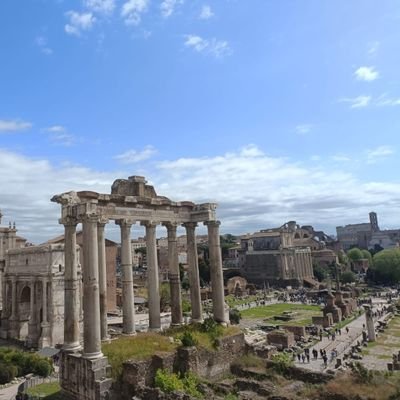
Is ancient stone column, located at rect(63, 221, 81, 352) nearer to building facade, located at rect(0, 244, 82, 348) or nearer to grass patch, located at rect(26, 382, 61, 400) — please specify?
grass patch, located at rect(26, 382, 61, 400)

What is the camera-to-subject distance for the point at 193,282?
17.4 metres

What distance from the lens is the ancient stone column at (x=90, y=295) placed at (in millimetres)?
11930

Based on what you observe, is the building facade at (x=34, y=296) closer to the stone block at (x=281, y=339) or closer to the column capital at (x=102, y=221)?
the stone block at (x=281, y=339)

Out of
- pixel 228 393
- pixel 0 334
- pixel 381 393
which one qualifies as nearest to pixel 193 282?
pixel 228 393

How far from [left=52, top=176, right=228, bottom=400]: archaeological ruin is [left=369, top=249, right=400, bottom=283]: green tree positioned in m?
66.7

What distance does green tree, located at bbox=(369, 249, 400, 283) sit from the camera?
241 feet

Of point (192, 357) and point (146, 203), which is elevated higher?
point (146, 203)

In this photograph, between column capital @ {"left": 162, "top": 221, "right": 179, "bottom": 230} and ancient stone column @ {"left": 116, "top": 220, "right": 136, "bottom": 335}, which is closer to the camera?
ancient stone column @ {"left": 116, "top": 220, "right": 136, "bottom": 335}

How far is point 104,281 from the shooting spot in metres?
14.3

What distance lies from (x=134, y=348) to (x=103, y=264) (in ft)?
10.1

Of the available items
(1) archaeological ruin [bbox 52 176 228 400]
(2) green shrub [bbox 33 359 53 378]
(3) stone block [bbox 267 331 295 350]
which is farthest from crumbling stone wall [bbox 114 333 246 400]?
(3) stone block [bbox 267 331 295 350]

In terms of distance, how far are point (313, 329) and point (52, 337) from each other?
21.7 m

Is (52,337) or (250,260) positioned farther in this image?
(250,260)

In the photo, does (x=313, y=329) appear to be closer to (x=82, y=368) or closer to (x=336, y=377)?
(x=336, y=377)
